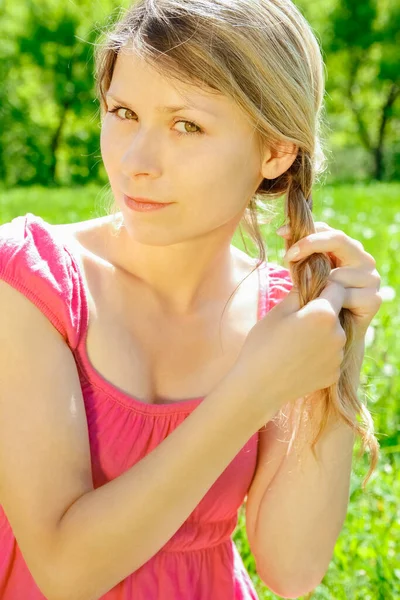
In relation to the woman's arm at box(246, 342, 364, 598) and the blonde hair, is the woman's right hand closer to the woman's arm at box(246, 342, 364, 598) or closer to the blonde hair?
the blonde hair

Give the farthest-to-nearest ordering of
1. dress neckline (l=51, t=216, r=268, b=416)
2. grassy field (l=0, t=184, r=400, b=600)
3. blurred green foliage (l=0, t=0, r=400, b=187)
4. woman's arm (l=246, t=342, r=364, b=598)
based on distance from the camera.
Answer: blurred green foliage (l=0, t=0, r=400, b=187) < grassy field (l=0, t=184, r=400, b=600) < woman's arm (l=246, t=342, r=364, b=598) < dress neckline (l=51, t=216, r=268, b=416)

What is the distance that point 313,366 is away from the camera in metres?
2.09

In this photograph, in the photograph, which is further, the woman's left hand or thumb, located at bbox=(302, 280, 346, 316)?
the woman's left hand

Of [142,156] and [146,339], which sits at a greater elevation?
[142,156]

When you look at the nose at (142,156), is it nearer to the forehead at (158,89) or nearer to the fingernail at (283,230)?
the forehead at (158,89)

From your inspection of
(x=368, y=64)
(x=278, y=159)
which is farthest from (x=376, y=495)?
(x=368, y=64)

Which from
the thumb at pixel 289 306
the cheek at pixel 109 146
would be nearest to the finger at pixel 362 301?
the thumb at pixel 289 306

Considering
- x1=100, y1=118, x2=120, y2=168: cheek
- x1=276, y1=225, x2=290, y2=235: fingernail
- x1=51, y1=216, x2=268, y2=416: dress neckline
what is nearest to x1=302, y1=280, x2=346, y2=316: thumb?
x1=276, y1=225, x2=290, y2=235: fingernail

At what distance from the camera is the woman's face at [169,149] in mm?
2068

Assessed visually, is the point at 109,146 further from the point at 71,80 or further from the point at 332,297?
the point at 71,80

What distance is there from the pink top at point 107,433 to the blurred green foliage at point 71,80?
34124 mm

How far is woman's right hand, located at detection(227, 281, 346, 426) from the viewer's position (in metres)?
2.01

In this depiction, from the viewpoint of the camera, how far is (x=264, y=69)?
82.8 inches

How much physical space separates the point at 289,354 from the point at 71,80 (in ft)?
129
